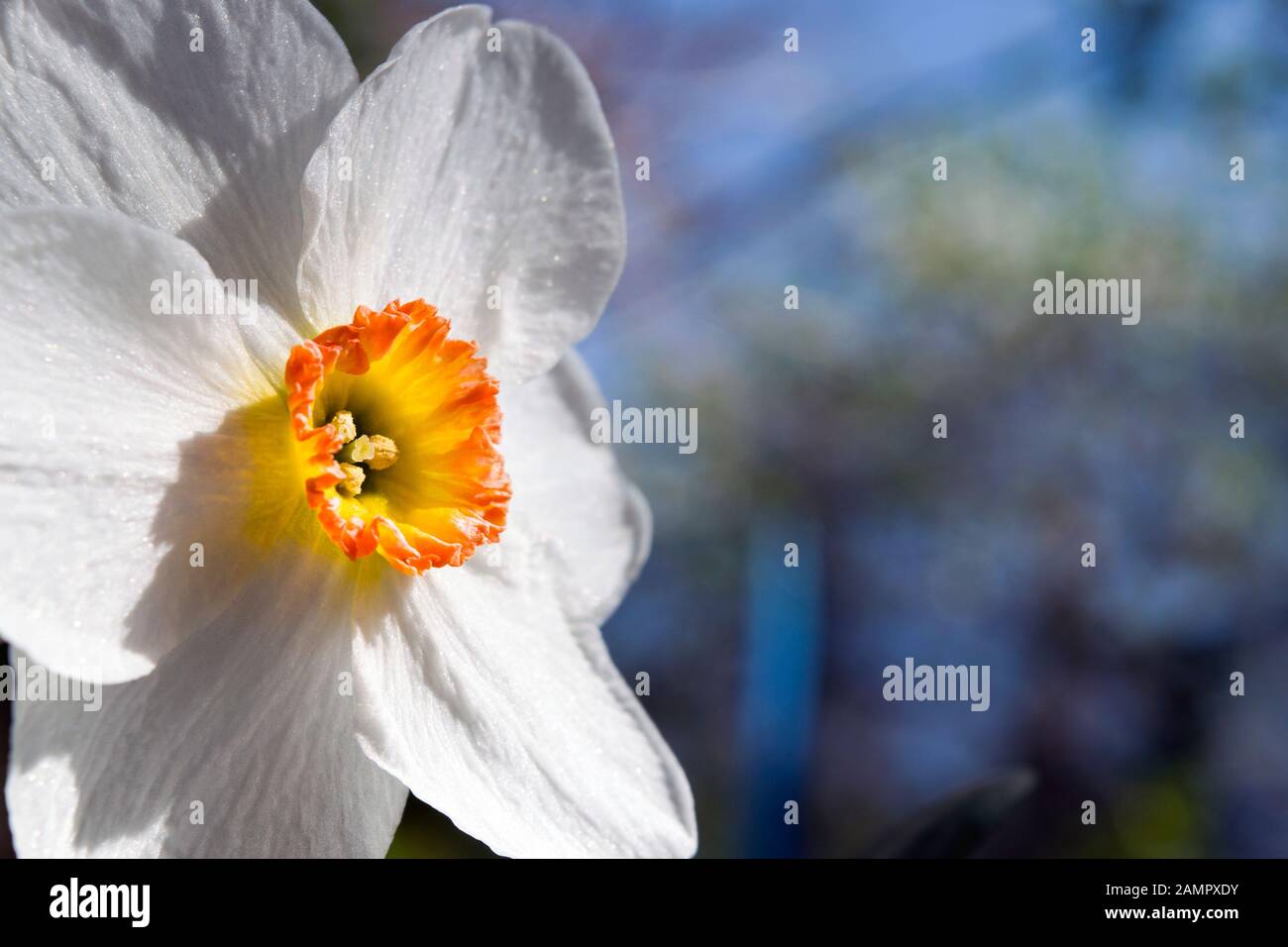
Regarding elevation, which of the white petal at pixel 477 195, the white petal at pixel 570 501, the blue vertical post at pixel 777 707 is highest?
the white petal at pixel 477 195

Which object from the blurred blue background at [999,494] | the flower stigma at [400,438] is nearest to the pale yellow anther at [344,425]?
the flower stigma at [400,438]

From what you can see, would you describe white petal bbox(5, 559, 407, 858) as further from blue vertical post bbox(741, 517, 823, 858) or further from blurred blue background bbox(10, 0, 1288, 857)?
blurred blue background bbox(10, 0, 1288, 857)

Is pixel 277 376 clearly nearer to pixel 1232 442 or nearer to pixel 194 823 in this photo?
pixel 194 823

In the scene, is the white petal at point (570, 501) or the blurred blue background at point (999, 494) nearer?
the white petal at point (570, 501)

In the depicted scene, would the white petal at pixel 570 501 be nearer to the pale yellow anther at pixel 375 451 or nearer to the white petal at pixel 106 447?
the pale yellow anther at pixel 375 451
